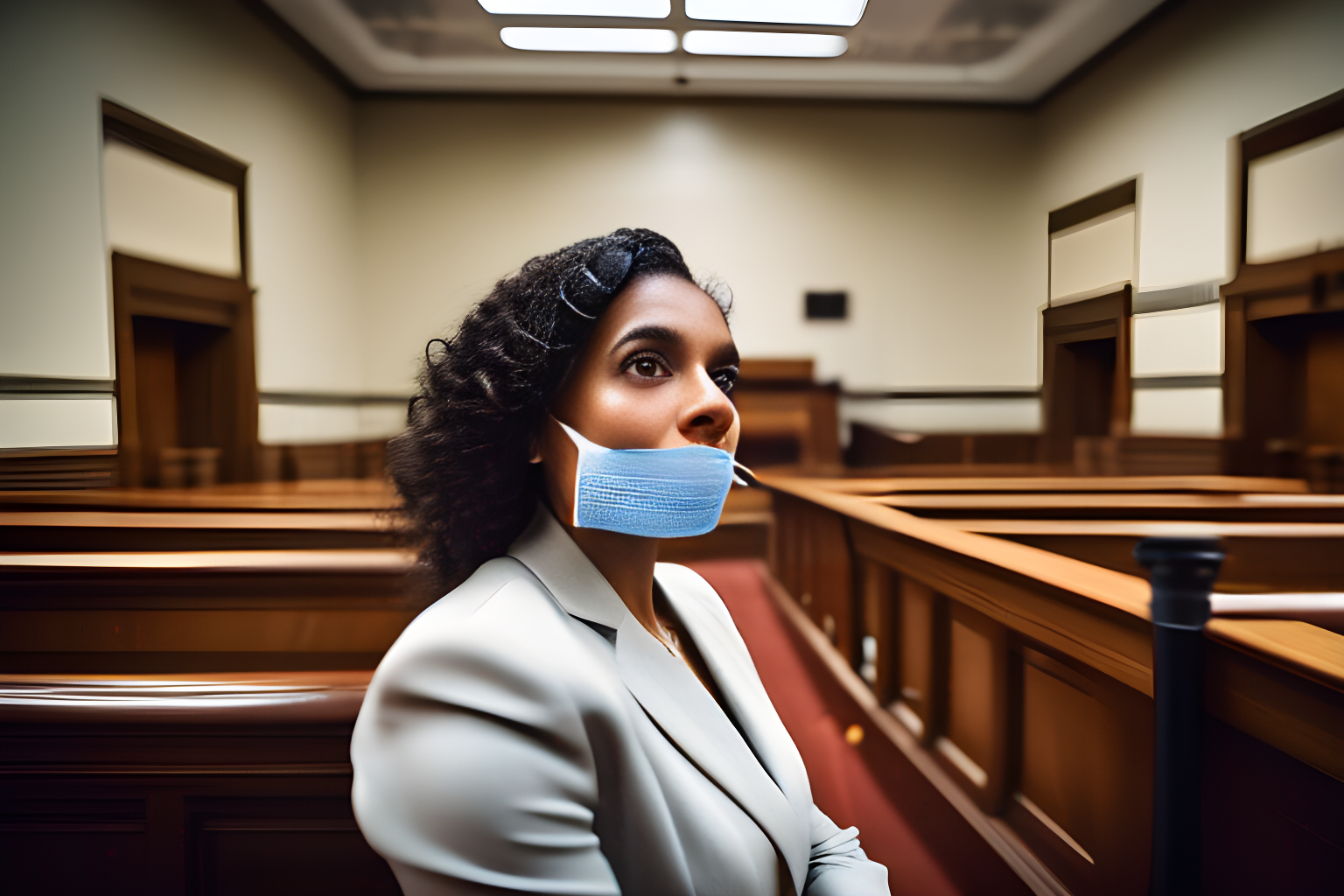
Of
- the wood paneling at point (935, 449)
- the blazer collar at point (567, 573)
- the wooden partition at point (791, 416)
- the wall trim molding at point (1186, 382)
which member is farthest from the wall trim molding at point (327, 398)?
the wall trim molding at point (1186, 382)

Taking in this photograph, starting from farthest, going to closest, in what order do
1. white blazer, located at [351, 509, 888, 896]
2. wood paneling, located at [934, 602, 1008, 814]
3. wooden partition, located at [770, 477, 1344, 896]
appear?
wood paneling, located at [934, 602, 1008, 814]
wooden partition, located at [770, 477, 1344, 896]
white blazer, located at [351, 509, 888, 896]

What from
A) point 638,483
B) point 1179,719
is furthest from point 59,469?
point 1179,719

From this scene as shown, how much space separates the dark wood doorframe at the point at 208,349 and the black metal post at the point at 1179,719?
3.25 ft

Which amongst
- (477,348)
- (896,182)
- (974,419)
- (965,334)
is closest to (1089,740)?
(974,419)

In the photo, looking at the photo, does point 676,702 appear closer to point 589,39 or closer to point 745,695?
point 745,695

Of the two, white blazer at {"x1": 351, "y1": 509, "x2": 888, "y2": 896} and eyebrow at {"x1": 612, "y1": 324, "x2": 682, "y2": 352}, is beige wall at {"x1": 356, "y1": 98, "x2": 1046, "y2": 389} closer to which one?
eyebrow at {"x1": 612, "y1": 324, "x2": 682, "y2": 352}

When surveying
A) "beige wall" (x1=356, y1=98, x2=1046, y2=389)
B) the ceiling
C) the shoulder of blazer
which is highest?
the ceiling

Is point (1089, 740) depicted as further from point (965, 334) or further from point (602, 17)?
point (602, 17)

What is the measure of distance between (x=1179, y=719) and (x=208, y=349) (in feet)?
3.60

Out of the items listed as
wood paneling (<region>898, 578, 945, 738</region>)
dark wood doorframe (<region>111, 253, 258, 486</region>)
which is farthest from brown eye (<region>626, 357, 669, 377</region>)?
wood paneling (<region>898, 578, 945, 738</region>)

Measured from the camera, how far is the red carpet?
2.50 ft

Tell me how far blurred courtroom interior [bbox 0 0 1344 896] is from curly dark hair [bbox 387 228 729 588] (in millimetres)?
144

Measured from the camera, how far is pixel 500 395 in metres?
0.54

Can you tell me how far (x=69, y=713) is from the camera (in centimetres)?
73
